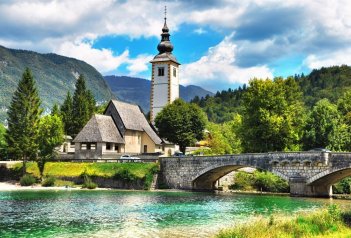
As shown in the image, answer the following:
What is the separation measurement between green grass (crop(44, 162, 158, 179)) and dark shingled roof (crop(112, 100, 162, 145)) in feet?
45.6

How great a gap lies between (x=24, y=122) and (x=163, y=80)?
30934 millimetres

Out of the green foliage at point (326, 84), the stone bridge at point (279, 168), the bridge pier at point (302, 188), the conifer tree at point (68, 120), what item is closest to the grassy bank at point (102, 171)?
the stone bridge at point (279, 168)

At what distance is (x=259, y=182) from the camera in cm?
6844

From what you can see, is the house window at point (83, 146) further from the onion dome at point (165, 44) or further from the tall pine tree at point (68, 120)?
the onion dome at point (165, 44)

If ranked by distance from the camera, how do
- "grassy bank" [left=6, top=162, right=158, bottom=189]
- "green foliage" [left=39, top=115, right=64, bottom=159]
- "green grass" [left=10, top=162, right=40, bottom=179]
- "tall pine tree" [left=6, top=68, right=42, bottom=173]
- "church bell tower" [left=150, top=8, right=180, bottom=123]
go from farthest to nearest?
"church bell tower" [left=150, top=8, right=180, bottom=123]
"tall pine tree" [left=6, top=68, right=42, bottom=173]
"green grass" [left=10, top=162, right=40, bottom=179]
"green foliage" [left=39, top=115, right=64, bottom=159]
"grassy bank" [left=6, top=162, right=158, bottom=189]

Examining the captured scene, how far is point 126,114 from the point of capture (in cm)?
8494

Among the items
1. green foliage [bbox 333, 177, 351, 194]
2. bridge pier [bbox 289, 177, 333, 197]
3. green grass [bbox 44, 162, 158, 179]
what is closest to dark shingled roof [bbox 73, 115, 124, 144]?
green grass [bbox 44, 162, 158, 179]

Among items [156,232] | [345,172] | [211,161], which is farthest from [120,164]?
[156,232]

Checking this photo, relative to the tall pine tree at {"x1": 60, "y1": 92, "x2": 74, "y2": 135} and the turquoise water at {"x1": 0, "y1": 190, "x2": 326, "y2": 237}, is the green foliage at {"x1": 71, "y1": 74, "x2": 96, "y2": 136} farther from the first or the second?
the turquoise water at {"x1": 0, "y1": 190, "x2": 326, "y2": 237}

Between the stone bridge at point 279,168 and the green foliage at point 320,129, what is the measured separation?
11.1 m

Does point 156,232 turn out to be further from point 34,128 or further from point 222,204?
point 34,128

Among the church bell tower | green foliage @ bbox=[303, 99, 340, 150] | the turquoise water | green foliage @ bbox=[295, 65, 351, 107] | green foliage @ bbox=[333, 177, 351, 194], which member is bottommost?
the turquoise water

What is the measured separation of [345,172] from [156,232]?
33938 mm

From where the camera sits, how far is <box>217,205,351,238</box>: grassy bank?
23719mm
